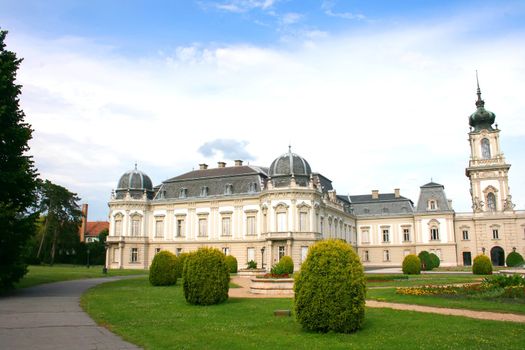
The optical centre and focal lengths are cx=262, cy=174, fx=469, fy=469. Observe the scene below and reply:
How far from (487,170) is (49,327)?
→ 6047cm

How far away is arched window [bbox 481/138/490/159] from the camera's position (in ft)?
205

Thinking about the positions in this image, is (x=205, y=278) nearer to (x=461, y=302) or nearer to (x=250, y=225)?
(x=461, y=302)

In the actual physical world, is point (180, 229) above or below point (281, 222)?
below

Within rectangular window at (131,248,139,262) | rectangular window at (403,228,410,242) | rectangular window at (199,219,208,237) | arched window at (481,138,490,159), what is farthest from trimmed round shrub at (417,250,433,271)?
rectangular window at (131,248,139,262)

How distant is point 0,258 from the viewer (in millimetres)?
19797

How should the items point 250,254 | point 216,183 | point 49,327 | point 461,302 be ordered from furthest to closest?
point 216,183 → point 250,254 → point 461,302 → point 49,327

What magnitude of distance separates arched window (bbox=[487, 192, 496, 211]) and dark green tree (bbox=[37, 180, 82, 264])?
55.4 m

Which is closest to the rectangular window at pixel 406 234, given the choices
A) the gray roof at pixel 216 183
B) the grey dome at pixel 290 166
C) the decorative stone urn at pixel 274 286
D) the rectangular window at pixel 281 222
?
the gray roof at pixel 216 183

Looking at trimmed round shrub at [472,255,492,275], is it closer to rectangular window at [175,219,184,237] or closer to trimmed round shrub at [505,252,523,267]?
trimmed round shrub at [505,252,523,267]

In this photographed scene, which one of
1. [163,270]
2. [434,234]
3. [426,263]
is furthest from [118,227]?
[434,234]

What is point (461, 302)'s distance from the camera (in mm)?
16219

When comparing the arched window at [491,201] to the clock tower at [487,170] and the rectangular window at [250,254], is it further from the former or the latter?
the rectangular window at [250,254]

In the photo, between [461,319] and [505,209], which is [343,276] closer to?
[461,319]

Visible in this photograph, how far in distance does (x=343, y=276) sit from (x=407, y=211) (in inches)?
2284
